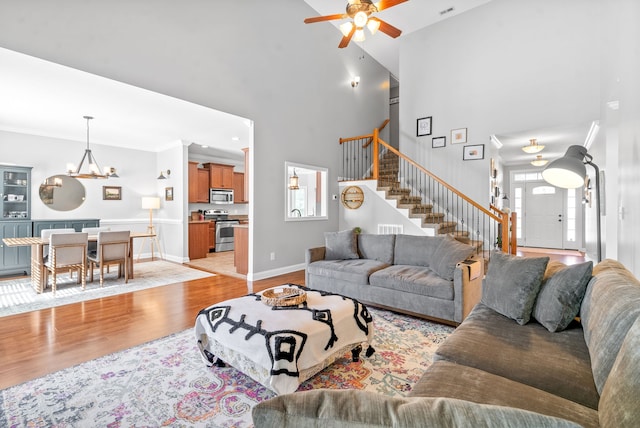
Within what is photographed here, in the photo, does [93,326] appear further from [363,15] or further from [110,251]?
[363,15]

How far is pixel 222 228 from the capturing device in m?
8.37

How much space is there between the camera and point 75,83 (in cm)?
354

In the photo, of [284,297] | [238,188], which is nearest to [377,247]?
[284,297]

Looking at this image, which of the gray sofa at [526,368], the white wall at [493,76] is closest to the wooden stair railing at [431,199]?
the white wall at [493,76]

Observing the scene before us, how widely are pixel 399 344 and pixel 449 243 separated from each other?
131 centimetres

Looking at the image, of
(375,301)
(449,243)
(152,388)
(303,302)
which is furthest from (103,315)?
(449,243)

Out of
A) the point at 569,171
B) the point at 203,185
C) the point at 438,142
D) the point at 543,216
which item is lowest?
the point at 543,216

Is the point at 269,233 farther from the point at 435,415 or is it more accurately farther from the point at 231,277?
the point at 435,415

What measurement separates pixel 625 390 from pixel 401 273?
265 cm

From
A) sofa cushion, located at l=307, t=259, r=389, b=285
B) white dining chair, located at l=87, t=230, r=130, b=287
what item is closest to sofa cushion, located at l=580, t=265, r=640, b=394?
sofa cushion, located at l=307, t=259, r=389, b=285

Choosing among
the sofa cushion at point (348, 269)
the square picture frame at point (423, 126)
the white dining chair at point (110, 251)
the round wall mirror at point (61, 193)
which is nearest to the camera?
the sofa cushion at point (348, 269)

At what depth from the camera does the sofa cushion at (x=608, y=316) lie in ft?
3.74

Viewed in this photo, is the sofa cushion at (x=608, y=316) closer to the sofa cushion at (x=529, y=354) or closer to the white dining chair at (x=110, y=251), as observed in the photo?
the sofa cushion at (x=529, y=354)

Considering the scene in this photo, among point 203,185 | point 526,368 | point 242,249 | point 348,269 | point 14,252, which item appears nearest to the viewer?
point 526,368
